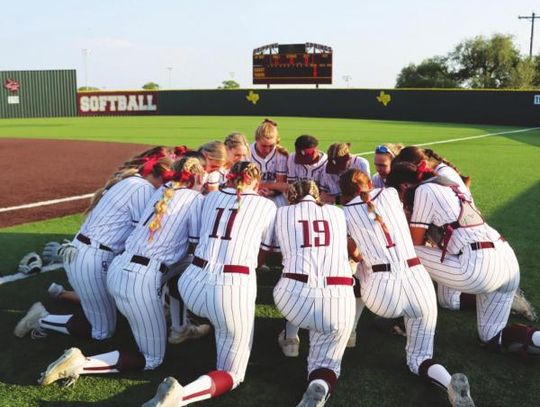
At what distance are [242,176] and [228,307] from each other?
0.84 metres

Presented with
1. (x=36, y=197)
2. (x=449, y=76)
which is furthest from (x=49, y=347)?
(x=449, y=76)

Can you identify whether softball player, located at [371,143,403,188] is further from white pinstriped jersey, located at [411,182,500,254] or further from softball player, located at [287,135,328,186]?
white pinstriped jersey, located at [411,182,500,254]

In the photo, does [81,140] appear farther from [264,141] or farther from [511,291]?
[511,291]

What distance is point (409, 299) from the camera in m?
3.34

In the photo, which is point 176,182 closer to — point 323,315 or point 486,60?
point 323,315

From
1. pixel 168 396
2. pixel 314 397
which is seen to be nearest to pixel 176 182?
pixel 168 396

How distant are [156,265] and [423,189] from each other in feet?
6.07

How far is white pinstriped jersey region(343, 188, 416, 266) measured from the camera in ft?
11.2

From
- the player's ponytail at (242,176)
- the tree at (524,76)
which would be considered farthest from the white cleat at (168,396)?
the tree at (524,76)

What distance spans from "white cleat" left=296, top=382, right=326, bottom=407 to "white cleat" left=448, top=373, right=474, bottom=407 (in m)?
0.69

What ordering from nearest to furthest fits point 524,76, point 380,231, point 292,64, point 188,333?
point 380,231 < point 188,333 < point 292,64 < point 524,76

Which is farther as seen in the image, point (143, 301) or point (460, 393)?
point (143, 301)

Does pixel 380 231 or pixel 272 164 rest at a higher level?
pixel 272 164

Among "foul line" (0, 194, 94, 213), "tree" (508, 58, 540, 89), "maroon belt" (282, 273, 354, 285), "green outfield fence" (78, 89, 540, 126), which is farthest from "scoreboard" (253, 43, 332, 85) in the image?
"maroon belt" (282, 273, 354, 285)
